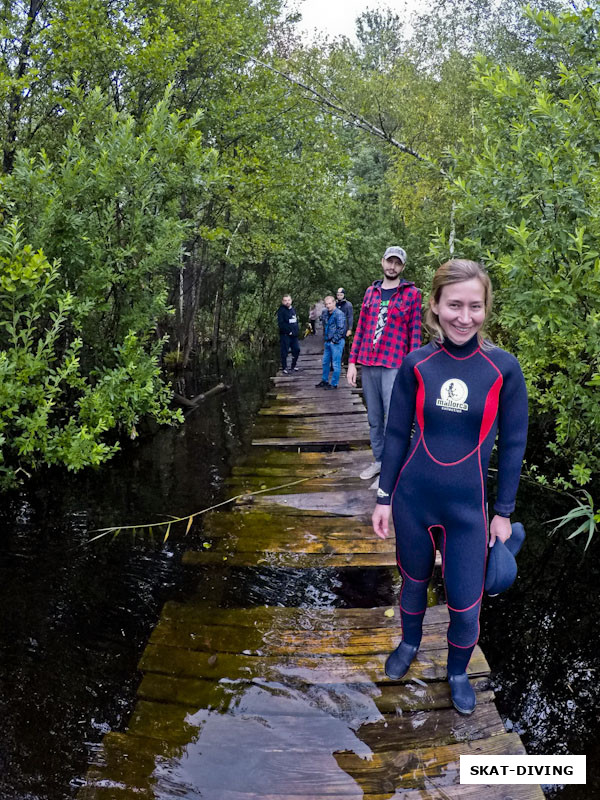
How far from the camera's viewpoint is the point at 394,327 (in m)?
5.18

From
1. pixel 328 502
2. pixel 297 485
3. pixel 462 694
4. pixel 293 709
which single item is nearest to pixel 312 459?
pixel 297 485

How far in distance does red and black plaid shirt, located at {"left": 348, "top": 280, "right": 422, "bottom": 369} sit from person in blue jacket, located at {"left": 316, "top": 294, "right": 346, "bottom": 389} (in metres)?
5.27

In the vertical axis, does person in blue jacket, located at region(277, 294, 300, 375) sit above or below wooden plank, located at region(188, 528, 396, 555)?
above

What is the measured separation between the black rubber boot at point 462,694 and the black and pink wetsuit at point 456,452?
0.27 metres

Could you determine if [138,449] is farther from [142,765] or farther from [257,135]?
[257,135]

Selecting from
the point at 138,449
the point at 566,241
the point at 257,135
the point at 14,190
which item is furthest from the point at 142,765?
the point at 257,135

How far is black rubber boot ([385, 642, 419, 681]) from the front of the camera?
3.19m

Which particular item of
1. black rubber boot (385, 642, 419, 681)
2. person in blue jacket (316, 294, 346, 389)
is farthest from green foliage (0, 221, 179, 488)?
person in blue jacket (316, 294, 346, 389)

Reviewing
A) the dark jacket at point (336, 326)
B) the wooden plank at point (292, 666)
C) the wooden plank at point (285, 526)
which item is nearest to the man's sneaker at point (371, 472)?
the wooden plank at point (285, 526)

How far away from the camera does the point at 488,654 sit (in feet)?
14.9

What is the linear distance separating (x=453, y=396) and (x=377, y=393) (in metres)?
2.85

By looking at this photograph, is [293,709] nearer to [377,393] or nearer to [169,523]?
[377,393]

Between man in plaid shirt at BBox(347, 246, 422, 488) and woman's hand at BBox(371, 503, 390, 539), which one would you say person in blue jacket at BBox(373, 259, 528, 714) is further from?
man in plaid shirt at BBox(347, 246, 422, 488)

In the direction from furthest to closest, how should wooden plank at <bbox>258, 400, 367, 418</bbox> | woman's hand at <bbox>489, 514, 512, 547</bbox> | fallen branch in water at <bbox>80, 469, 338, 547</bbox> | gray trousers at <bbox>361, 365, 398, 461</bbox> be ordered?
wooden plank at <bbox>258, 400, 367, 418</bbox> → fallen branch in water at <bbox>80, 469, 338, 547</bbox> → gray trousers at <bbox>361, 365, 398, 461</bbox> → woman's hand at <bbox>489, 514, 512, 547</bbox>
